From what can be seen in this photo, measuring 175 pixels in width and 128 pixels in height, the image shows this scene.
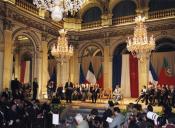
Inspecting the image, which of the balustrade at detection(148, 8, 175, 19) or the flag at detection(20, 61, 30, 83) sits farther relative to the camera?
the flag at detection(20, 61, 30, 83)

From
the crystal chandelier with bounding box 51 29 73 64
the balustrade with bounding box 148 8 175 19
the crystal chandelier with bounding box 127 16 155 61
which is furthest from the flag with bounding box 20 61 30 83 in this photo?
the crystal chandelier with bounding box 127 16 155 61

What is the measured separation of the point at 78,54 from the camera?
21.1 m

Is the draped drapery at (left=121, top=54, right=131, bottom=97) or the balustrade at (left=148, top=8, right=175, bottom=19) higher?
the balustrade at (left=148, top=8, right=175, bottom=19)

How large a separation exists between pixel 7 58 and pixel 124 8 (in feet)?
31.3

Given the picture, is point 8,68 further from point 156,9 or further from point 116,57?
point 156,9

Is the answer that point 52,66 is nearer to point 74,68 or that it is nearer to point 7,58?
point 74,68

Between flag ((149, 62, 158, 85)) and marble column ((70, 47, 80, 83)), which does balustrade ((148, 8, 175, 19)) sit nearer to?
flag ((149, 62, 158, 85))

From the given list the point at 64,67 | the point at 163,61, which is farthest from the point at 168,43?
the point at 64,67

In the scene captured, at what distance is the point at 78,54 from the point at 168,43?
21.9 feet

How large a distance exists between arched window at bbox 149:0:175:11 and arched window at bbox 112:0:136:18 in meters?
1.28

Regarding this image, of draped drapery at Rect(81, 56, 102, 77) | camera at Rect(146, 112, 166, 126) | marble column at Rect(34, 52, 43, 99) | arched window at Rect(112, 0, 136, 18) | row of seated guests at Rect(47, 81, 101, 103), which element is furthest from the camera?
draped drapery at Rect(81, 56, 102, 77)

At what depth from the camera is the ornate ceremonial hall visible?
610 inches

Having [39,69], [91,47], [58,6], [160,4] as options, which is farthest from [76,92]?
[58,6]

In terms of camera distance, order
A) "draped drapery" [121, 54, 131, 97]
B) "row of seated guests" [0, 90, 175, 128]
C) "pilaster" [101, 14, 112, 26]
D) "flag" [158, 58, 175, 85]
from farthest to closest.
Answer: "pilaster" [101, 14, 112, 26]
"draped drapery" [121, 54, 131, 97]
"flag" [158, 58, 175, 85]
"row of seated guests" [0, 90, 175, 128]
